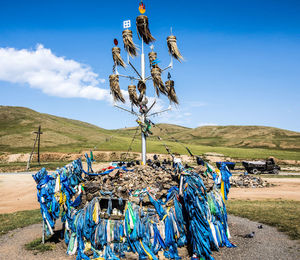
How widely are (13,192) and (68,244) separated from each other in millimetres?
20896

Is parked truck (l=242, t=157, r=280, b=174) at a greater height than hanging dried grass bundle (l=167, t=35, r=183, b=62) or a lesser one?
lesser

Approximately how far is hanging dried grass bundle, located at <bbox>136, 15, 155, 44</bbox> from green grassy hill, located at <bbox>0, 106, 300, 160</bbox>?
41690mm

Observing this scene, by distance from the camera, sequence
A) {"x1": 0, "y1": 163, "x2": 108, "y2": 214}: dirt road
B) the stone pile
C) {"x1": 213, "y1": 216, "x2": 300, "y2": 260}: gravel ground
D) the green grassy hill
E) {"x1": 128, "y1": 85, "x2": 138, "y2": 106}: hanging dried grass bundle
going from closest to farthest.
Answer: {"x1": 213, "y1": 216, "x2": 300, "y2": 260}: gravel ground < the stone pile < {"x1": 128, "y1": 85, "x2": 138, "y2": 106}: hanging dried grass bundle < {"x1": 0, "y1": 163, "x2": 108, "y2": 214}: dirt road < the green grassy hill

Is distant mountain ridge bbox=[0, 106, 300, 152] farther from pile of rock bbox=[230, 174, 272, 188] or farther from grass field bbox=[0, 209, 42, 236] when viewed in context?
grass field bbox=[0, 209, 42, 236]

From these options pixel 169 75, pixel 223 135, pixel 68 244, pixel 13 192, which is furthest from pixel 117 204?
pixel 223 135

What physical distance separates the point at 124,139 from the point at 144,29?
281 feet

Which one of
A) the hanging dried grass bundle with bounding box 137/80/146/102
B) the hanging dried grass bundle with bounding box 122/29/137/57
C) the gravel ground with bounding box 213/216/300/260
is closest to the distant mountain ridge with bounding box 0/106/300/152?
the hanging dried grass bundle with bounding box 137/80/146/102

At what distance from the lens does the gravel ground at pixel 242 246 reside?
29.3ft

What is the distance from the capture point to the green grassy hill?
75.1 meters

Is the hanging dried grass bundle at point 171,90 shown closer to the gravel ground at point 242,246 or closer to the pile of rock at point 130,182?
the pile of rock at point 130,182

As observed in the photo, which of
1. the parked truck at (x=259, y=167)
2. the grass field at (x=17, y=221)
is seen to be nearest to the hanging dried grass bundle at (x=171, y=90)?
the grass field at (x=17, y=221)

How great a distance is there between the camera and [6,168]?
4784cm

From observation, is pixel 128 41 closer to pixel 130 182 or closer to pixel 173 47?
pixel 173 47

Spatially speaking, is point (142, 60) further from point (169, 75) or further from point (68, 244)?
point (68, 244)
